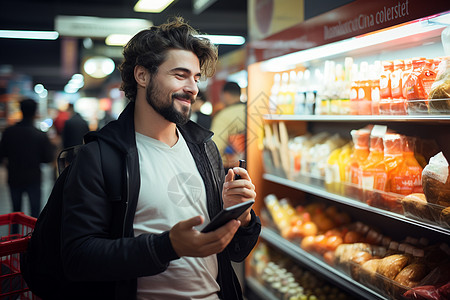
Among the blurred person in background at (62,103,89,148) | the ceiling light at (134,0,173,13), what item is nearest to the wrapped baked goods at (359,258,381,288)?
the ceiling light at (134,0,173,13)

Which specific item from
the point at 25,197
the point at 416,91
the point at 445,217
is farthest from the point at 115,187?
the point at 25,197

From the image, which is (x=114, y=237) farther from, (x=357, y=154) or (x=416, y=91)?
(x=357, y=154)

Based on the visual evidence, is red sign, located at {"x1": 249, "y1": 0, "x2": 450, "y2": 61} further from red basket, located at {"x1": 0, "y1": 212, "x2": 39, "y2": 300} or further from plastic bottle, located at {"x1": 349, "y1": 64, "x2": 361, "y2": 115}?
red basket, located at {"x1": 0, "y1": 212, "x2": 39, "y2": 300}

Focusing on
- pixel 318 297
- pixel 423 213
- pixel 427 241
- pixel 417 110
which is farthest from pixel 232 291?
pixel 318 297

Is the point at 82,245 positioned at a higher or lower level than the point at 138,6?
lower

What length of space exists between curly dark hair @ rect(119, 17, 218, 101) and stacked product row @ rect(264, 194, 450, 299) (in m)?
1.70

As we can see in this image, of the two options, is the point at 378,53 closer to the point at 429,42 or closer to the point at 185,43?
the point at 429,42

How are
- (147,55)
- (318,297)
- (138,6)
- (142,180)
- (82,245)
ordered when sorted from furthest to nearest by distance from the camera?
(138,6), (318,297), (147,55), (142,180), (82,245)

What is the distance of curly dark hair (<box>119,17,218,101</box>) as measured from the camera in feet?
5.69

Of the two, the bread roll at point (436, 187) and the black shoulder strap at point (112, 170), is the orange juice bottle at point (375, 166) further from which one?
the black shoulder strap at point (112, 170)

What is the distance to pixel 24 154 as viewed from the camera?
4.99m

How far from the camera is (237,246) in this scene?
5.89 feet

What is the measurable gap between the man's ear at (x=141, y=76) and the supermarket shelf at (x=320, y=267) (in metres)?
1.93

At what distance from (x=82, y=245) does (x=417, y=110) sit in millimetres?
1924
